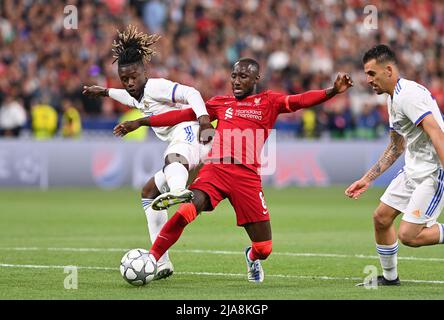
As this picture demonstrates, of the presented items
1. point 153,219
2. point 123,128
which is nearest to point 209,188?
point 123,128

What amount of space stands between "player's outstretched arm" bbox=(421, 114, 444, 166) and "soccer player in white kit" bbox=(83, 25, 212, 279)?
2359 mm

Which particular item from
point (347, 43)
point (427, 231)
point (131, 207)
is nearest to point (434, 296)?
point (427, 231)

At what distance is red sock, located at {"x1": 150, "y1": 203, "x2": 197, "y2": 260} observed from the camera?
915 cm

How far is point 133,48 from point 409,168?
318 centimetres

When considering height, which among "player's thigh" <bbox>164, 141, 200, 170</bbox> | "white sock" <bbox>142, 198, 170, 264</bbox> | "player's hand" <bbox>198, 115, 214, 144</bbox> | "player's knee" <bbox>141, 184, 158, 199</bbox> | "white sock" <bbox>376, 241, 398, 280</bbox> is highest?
"player's hand" <bbox>198, 115, 214, 144</bbox>

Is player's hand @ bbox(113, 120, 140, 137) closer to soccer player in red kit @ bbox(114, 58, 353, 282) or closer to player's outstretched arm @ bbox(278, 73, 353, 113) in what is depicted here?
soccer player in red kit @ bbox(114, 58, 353, 282)

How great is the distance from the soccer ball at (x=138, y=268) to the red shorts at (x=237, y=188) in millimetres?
863

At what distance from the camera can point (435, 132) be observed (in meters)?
8.72

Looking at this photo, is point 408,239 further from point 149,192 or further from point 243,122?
point 149,192

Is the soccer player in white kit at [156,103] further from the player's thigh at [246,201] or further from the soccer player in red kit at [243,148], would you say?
the player's thigh at [246,201]

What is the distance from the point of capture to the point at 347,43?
29.7 m

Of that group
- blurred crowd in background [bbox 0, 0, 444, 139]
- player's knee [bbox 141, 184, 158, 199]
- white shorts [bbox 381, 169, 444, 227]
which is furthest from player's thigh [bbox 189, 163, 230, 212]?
blurred crowd in background [bbox 0, 0, 444, 139]

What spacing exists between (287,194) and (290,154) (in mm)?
1641

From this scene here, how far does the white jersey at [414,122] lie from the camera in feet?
29.2
